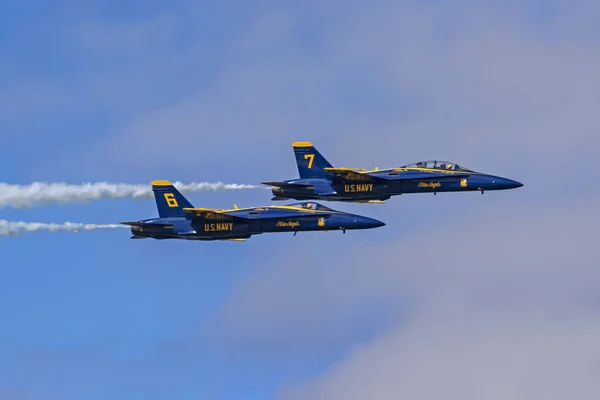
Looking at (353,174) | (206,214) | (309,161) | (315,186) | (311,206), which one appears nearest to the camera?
(206,214)

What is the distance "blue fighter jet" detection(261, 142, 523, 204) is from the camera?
119m

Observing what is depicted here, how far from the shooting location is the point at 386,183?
118812 millimetres

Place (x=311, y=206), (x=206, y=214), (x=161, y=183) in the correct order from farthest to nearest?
(x=161, y=183) < (x=311, y=206) < (x=206, y=214)

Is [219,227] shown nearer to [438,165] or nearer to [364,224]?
[364,224]

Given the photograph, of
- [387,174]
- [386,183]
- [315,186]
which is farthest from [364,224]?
[315,186]

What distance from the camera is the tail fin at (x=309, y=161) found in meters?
122

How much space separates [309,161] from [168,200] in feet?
35.2

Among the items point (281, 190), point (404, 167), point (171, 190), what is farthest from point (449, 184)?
point (171, 190)

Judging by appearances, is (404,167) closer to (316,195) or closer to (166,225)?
(316,195)

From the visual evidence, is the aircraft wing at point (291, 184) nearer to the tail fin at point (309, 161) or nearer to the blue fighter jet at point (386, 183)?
the blue fighter jet at point (386, 183)

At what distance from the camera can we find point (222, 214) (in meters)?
115

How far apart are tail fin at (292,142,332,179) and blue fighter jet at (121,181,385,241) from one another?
15.9ft

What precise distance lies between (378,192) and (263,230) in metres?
8.46

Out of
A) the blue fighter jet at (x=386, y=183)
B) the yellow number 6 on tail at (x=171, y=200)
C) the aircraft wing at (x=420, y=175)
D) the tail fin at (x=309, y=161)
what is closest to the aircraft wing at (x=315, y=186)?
the blue fighter jet at (x=386, y=183)
